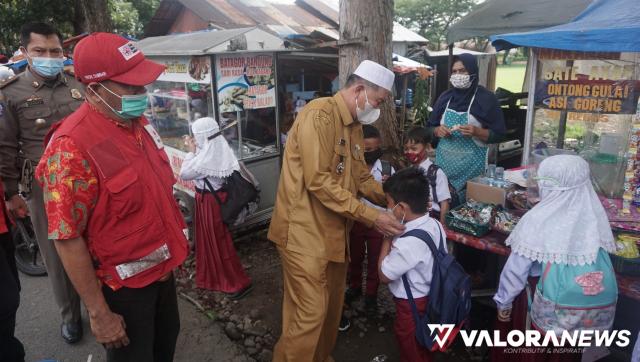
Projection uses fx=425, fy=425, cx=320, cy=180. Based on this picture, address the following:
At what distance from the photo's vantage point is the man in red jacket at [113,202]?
5.46ft

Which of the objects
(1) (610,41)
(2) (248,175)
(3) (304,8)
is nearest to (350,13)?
(2) (248,175)

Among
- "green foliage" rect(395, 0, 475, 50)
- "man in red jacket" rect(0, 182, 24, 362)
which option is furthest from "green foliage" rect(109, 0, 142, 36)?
"green foliage" rect(395, 0, 475, 50)

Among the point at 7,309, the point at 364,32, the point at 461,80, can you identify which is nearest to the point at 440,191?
the point at 461,80

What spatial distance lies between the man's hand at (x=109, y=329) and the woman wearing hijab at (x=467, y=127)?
2762 mm

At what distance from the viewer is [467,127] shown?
3.45m

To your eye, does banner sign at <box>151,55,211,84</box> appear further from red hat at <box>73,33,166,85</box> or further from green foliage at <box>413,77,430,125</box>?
green foliage at <box>413,77,430,125</box>

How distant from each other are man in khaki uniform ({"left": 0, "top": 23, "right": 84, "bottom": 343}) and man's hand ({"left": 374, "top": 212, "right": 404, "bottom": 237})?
236 cm

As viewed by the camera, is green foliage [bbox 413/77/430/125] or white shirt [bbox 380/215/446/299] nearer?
white shirt [bbox 380/215/446/299]

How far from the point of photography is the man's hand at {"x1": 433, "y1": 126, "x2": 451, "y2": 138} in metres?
3.57

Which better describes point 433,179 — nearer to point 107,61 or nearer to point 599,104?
point 599,104

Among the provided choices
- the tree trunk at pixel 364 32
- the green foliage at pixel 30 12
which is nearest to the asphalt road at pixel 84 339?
the tree trunk at pixel 364 32

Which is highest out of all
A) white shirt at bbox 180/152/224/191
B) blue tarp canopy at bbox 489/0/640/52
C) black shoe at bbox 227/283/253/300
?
blue tarp canopy at bbox 489/0/640/52

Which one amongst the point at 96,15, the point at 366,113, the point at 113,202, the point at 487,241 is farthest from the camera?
the point at 96,15

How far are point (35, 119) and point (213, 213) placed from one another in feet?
5.10
